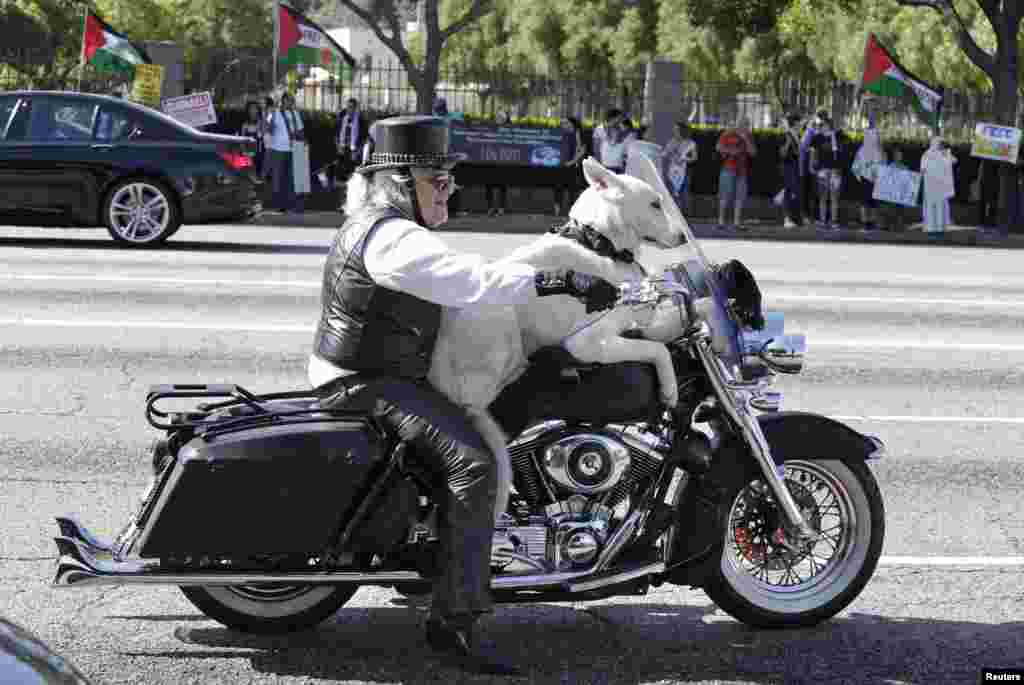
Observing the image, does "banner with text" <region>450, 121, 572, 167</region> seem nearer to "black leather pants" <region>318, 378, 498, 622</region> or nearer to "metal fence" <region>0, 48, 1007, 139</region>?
"metal fence" <region>0, 48, 1007, 139</region>

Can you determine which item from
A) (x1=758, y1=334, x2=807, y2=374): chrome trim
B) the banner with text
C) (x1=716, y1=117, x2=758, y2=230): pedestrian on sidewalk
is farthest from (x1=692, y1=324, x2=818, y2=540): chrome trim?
the banner with text

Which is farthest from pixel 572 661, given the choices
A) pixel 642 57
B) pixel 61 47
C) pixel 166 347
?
pixel 642 57

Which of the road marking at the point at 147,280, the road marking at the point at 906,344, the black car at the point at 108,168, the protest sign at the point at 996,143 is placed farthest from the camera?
the protest sign at the point at 996,143

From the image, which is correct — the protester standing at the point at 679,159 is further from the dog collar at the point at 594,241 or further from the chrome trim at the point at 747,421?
the chrome trim at the point at 747,421

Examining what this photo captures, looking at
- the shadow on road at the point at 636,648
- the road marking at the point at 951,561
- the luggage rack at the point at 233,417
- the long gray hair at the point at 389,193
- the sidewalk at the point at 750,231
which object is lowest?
the sidewalk at the point at 750,231

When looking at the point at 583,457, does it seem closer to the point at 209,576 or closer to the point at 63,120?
the point at 209,576

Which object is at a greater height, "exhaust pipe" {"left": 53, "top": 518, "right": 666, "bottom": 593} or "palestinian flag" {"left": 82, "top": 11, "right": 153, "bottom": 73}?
"palestinian flag" {"left": 82, "top": 11, "right": 153, "bottom": 73}

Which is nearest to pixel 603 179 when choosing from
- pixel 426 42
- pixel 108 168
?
pixel 108 168

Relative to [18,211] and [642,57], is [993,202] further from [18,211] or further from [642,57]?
[642,57]

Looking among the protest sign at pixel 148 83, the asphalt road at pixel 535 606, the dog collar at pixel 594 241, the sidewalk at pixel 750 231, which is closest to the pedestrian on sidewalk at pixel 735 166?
the sidewalk at pixel 750 231

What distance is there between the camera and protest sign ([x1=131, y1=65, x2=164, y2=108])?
961 inches

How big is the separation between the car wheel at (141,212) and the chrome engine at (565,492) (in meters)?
12.6

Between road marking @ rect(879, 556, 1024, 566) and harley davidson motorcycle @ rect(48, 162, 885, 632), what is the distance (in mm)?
947

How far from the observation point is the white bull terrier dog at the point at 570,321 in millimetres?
5125
